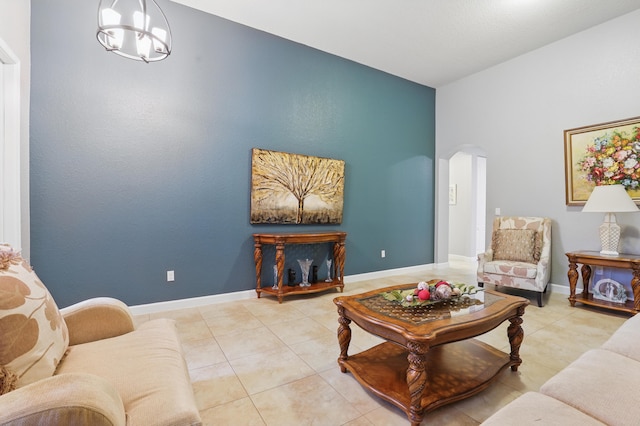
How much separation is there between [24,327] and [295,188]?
10.1 ft

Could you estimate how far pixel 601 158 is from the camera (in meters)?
3.53

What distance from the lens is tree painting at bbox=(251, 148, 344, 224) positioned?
3654 millimetres

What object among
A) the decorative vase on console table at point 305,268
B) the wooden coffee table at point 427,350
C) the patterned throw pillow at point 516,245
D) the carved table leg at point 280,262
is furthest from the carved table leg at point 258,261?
the patterned throw pillow at point 516,245

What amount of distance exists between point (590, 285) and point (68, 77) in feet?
20.1

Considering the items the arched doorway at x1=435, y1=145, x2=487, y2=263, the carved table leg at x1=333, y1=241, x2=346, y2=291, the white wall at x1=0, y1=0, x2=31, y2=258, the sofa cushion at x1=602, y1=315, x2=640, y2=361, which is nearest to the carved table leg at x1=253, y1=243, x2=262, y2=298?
the carved table leg at x1=333, y1=241, x2=346, y2=291

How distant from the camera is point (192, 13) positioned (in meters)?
3.30

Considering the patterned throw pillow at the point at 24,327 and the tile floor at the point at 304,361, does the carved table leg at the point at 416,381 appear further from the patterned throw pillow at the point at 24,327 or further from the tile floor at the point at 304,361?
the patterned throw pillow at the point at 24,327

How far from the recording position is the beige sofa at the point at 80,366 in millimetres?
748

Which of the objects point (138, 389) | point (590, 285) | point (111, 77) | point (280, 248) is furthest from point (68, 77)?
point (590, 285)

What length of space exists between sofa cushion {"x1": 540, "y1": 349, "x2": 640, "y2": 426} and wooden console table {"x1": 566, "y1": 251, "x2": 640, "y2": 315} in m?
2.49

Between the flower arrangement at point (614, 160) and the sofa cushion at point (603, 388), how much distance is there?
3200mm

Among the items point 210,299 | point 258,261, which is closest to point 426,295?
point 258,261

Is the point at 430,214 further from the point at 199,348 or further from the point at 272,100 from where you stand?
the point at 199,348

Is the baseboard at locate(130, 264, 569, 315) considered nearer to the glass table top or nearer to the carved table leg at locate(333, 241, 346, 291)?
the carved table leg at locate(333, 241, 346, 291)
